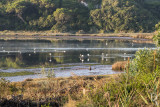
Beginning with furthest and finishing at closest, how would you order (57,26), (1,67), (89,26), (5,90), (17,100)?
(89,26), (57,26), (1,67), (5,90), (17,100)

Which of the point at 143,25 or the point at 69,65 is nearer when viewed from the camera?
the point at 69,65

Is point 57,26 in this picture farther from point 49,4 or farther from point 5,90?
point 5,90

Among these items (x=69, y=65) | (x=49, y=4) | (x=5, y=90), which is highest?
(x=49, y=4)

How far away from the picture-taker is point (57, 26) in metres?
112

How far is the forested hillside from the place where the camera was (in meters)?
113

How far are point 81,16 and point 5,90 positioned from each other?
10749 cm

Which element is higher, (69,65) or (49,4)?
(49,4)

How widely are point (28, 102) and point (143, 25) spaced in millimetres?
104532

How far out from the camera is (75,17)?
403 ft

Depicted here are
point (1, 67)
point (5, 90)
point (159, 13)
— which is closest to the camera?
point (5, 90)

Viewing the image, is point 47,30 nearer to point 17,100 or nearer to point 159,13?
point 159,13

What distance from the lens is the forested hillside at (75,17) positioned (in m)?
113

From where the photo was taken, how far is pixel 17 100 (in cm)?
1205

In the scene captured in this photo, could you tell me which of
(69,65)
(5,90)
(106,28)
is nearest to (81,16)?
(106,28)
